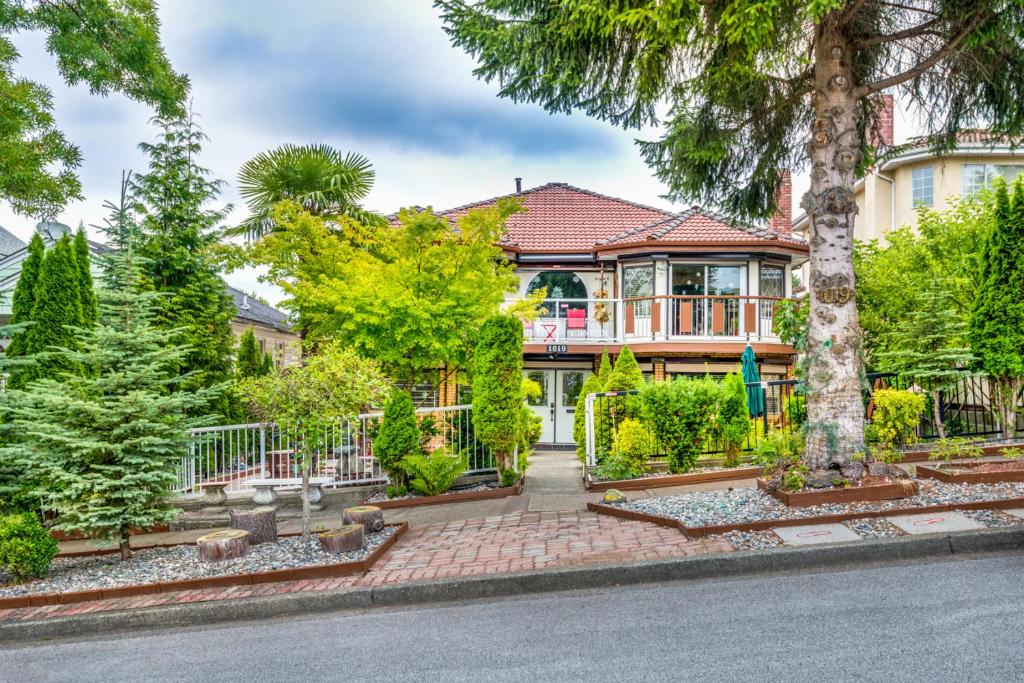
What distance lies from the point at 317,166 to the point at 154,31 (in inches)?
233

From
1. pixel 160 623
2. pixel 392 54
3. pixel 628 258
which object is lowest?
pixel 160 623

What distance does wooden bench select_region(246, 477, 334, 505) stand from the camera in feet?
29.3

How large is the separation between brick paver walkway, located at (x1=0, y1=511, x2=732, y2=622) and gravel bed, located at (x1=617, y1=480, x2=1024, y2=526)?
400mm

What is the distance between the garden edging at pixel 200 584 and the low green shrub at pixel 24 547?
0.48m

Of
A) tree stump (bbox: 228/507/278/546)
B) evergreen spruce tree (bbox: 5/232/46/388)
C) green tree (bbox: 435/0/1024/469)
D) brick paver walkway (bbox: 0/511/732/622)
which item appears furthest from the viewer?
evergreen spruce tree (bbox: 5/232/46/388)

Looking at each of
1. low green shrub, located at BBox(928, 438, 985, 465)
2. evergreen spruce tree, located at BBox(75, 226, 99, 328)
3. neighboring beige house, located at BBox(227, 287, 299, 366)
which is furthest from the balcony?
neighboring beige house, located at BBox(227, 287, 299, 366)

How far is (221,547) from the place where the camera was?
6.06m

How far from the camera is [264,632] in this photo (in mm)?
4684

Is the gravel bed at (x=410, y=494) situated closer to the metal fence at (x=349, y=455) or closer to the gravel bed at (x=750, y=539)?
the metal fence at (x=349, y=455)

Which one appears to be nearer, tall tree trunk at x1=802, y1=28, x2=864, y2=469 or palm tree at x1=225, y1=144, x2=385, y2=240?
tall tree trunk at x1=802, y1=28, x2=864, y2=469

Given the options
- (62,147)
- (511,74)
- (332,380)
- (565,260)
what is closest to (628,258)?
(565,260)

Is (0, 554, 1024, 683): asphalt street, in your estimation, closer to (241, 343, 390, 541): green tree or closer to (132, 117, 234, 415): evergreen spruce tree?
(241, 343, 390, 541): green tree

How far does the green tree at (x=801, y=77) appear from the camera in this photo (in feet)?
→ 20.6

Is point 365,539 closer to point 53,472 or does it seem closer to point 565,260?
point 53,472
